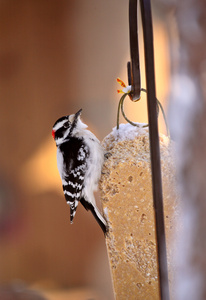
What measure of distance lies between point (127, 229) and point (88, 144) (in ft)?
0.64

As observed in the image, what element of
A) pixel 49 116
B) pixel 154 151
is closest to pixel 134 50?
pixel 154 151

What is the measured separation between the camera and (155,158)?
1.19 ft

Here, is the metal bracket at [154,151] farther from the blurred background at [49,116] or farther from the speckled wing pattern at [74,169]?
the blurred background at [49,116]

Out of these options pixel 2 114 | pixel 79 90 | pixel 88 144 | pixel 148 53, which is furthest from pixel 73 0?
pixel 148 53

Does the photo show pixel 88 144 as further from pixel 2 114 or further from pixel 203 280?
pixel 2 114

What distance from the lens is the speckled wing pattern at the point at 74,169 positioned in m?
0.75

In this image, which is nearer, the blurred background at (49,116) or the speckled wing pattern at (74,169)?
the speckled wing pattern at (74,169)

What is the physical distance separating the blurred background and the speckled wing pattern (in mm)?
662

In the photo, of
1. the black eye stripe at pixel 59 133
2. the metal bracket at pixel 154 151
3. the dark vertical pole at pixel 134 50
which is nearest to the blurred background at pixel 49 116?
the black eye stripe at pixel 59 133

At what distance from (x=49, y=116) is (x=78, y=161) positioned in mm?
779

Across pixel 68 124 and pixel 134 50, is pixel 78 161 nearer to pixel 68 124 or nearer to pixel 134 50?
pixel 68 124

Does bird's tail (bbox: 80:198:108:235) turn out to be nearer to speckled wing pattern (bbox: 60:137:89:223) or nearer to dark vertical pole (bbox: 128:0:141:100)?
speckled wing pattern (bbox: 60:137:89:223)

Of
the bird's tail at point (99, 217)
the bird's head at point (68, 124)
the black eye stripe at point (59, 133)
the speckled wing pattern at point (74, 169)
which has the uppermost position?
the bird's head at point (68, 124)

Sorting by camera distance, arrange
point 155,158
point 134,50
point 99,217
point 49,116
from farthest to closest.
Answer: point 49,116 → point 99,217 → point 134,50 → point 155,158
